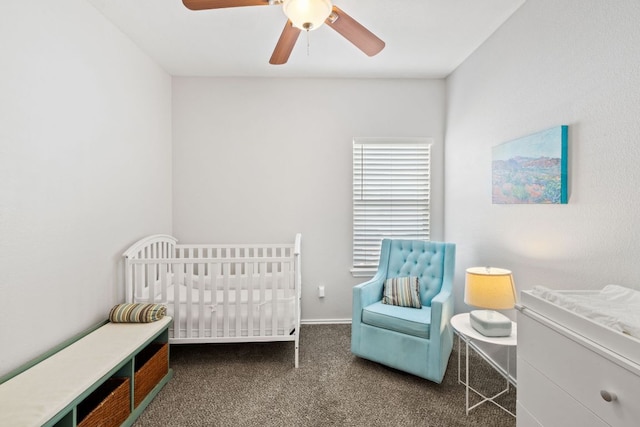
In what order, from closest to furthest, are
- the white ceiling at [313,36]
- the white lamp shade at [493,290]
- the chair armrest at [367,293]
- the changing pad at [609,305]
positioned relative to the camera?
the changing pad at [609,305] → the white lamp shade at [493,290] → the white ceiling at [313,36] → the chair armrest at [367,293]

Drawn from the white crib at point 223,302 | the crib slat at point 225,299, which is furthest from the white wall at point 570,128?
the crib slat at point 225,299

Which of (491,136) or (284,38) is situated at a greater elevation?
(284,38)

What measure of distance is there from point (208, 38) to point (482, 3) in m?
2.07

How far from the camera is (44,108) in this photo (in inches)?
66.3

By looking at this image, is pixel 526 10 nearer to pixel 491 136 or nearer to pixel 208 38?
pixel 491 136

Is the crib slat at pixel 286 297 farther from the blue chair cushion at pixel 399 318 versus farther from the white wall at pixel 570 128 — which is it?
the white wall at pixel 570 128

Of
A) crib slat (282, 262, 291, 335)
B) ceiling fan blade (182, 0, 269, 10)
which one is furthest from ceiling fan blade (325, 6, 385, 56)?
crib slat (282, 262, 291, 335)

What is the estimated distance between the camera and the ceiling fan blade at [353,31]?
4.79ft

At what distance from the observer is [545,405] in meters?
1.13

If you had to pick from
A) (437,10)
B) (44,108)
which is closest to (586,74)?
(437,10)

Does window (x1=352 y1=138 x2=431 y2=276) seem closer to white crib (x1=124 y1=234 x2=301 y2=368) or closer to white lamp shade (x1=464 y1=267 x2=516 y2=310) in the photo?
white crib (x1=124 y1=234 x2=301 y2=368)

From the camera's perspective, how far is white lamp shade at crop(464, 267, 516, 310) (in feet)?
5.96

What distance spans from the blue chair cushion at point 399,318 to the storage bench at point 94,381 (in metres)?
1.55

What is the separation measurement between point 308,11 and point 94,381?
80.7 inches
